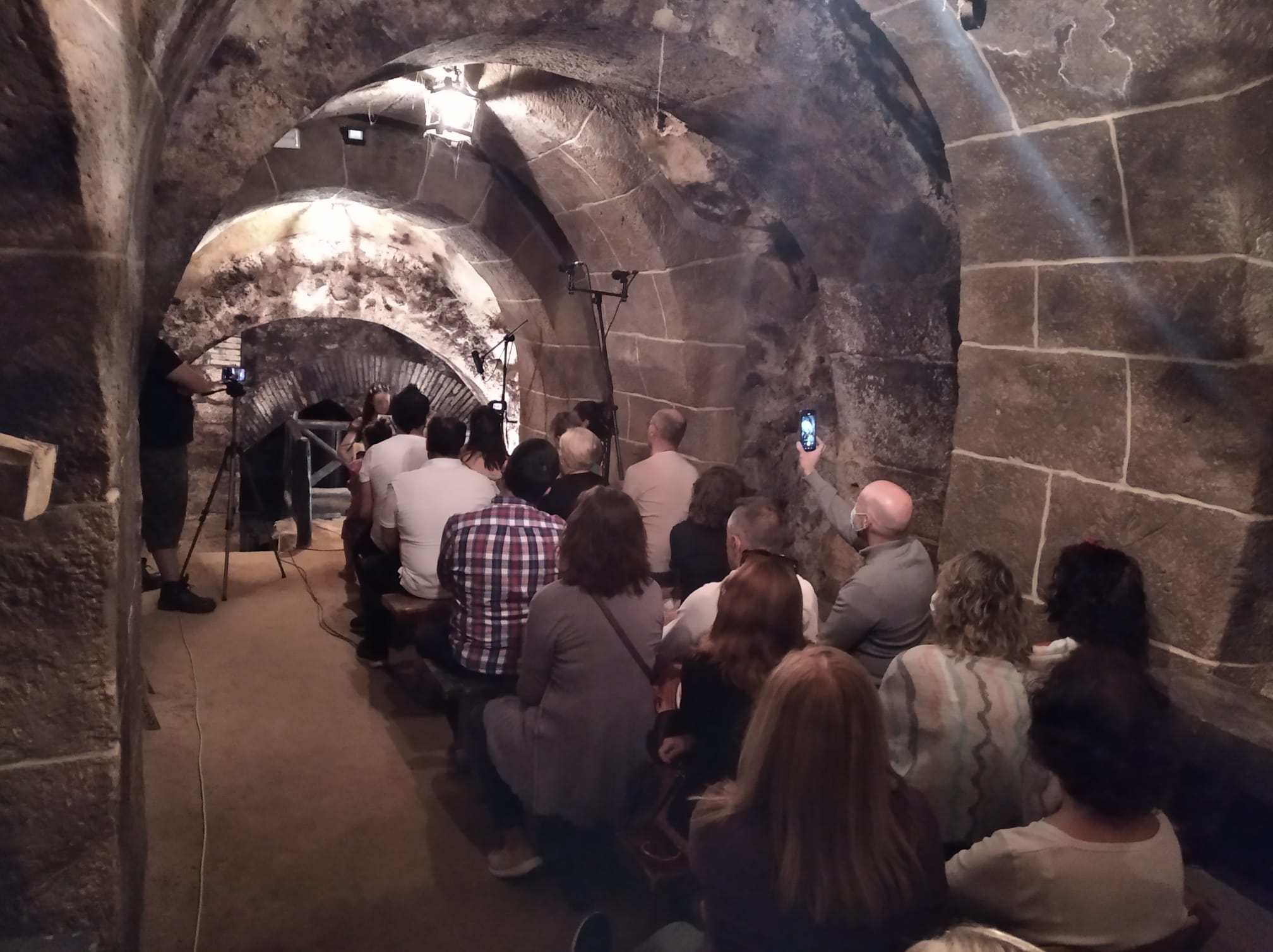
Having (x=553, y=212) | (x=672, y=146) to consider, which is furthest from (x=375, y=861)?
(x=553, y=212)

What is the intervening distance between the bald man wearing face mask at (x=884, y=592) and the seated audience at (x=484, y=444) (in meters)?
1.55

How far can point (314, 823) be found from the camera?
2576 mm

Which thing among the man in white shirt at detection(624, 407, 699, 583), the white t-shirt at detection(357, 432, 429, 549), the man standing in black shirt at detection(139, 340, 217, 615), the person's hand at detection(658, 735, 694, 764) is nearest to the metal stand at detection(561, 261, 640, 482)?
the man in white shirt at detection(624, 407, 699, 583)

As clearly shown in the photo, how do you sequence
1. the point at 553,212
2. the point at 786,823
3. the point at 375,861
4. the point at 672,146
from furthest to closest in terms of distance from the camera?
the point at 553,212 → the point at 672,146 → the point at 375,861 → the point at 786,823

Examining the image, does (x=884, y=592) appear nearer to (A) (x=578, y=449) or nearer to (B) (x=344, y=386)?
(A) (x=578, y=449)

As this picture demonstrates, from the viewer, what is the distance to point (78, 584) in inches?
57.5

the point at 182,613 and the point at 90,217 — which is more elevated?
the point at 90,217

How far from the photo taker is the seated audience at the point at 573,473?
11.3 feet

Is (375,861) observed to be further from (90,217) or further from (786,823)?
(90,217)

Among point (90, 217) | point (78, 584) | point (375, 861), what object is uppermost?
point (90, 217)

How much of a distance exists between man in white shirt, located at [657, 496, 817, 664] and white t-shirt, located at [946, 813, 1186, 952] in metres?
0.96

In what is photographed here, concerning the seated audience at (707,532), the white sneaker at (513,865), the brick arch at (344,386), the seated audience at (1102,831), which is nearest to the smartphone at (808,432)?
the seated audience at (707,532)

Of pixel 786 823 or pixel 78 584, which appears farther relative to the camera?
pixel 78 584

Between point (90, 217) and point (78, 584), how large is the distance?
1.90 feet
